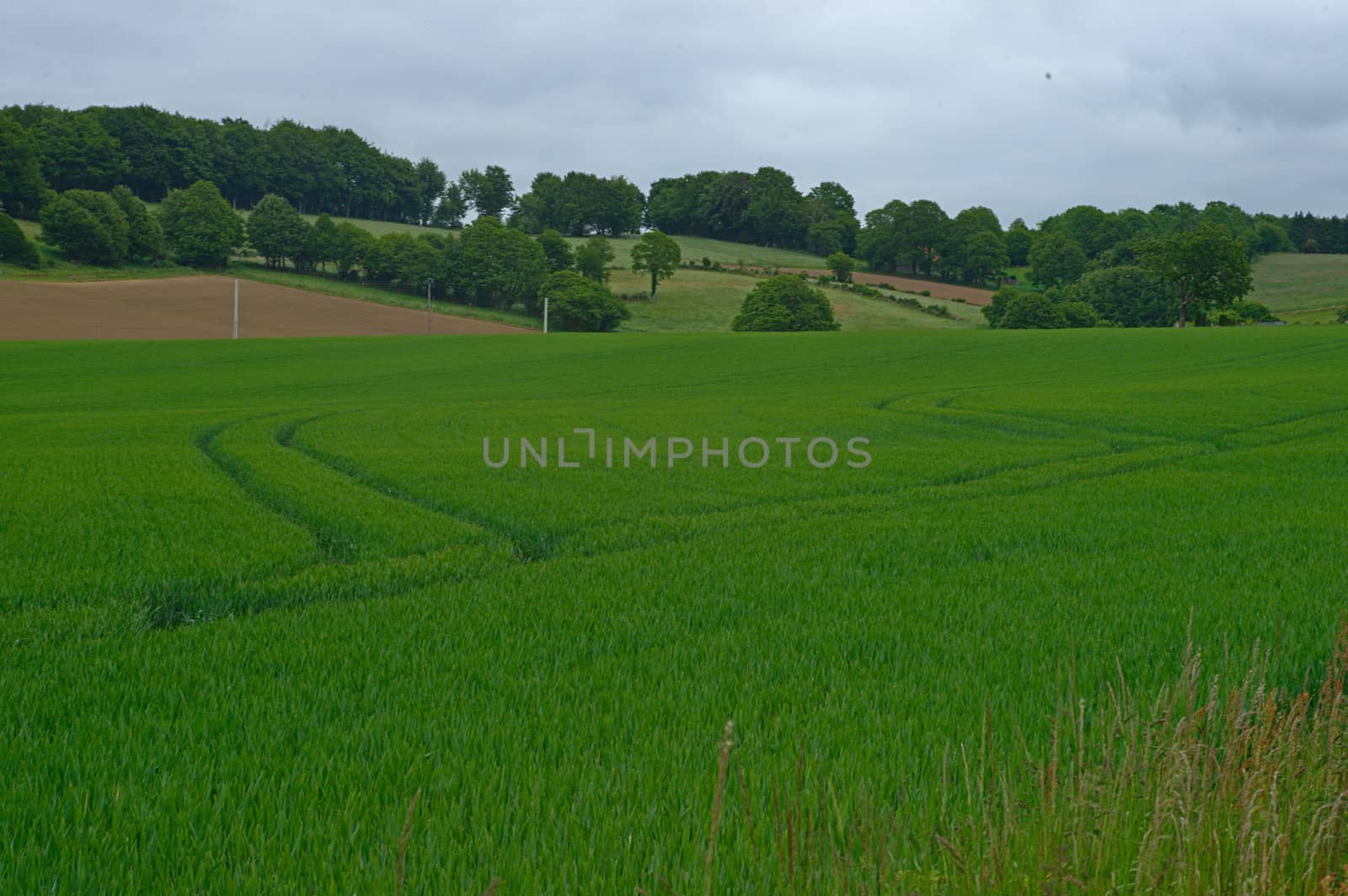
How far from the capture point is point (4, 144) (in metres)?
112

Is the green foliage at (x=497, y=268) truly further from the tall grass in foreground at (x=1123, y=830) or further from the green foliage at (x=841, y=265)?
the tall grass in foreground at (x=1123, y=830)

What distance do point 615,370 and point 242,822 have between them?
46771mm

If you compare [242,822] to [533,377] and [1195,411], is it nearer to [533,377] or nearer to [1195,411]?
Answer: [1195,411]

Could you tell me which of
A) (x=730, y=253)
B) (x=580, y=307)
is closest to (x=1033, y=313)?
(x=580, y=307)

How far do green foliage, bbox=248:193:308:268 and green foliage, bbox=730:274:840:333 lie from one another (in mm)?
54846

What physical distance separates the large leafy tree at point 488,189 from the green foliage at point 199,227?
242 feet

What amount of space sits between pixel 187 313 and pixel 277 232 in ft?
107

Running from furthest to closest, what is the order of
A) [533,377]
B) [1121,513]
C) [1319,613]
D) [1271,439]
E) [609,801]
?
[533,377] → [1271,439] → [1121,513] → [1319,613] → [609,801]

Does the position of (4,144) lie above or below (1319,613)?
above

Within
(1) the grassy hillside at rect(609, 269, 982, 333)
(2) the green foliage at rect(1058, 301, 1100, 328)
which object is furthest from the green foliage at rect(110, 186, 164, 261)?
(2) the green foliage at rect(1058, 301, 1100, 328)

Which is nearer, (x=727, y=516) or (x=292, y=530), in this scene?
(x=292, y=530)

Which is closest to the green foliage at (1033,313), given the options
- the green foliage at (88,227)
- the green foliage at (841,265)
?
the green foliage at (841,265)

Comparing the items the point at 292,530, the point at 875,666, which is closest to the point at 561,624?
the point at 875,666

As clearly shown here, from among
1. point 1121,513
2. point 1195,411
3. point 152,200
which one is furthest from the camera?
point 152,200
